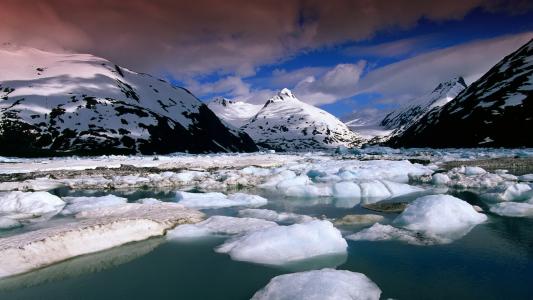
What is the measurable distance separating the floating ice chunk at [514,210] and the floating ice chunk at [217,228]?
10.5 m

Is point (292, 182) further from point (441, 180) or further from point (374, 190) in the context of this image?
point (441, 180)

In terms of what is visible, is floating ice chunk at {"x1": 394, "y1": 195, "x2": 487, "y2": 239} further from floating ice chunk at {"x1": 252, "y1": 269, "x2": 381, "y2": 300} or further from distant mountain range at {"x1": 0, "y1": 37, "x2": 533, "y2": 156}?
distant mountain range at {"x1": 0, "y1": 37, "x2": 533, "y2": 156}

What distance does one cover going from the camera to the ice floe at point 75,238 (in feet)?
38.3

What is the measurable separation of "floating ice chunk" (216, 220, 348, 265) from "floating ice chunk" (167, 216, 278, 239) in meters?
2.21

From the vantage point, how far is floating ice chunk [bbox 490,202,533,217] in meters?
17.8

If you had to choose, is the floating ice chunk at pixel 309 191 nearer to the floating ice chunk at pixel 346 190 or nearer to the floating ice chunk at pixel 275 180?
the floating ice chunk at pixel 346 190

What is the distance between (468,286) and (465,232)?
229 inches

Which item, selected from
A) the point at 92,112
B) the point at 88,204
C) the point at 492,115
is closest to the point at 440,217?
the point at 88,204

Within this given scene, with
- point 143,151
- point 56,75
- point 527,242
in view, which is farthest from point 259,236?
point 56,75

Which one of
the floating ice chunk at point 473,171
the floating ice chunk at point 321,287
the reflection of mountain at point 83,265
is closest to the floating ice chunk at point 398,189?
the floating ice chunk at point 473,171

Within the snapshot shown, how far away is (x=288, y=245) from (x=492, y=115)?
106 metres

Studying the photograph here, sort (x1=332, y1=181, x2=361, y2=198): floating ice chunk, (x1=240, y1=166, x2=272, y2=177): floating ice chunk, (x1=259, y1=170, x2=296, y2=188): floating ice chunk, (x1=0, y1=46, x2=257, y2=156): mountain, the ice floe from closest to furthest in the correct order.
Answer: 1. the ice floe
2. (x1=332, y1=181, x2=361, y2=198): floating ice chunk
3. (x1=259, y1=170, x2=296, y2=188): floating ice chunk
4. (x1=240, y1=166, x2=272, y2=177): floating ice chunk
5. (x1=0, y1=46, x2=257, y2=156): mountain

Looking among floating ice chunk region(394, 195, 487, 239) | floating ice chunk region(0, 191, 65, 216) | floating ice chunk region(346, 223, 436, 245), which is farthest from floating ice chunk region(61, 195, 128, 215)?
floating ice chunk region(394, 195, 487, 239)

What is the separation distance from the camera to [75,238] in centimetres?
1341
